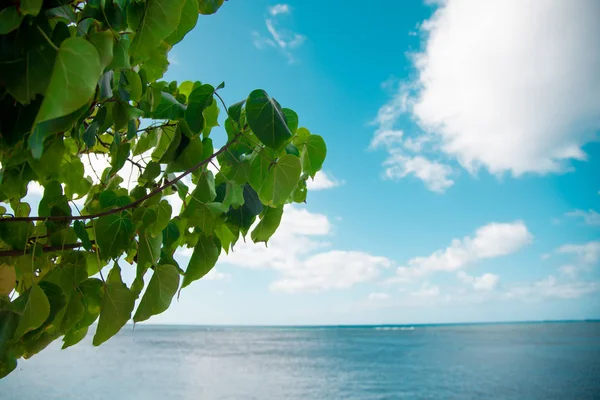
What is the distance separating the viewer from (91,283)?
712mm

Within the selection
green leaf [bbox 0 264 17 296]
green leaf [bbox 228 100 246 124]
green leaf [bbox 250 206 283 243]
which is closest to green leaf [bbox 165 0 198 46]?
green leaf [bbox 228 100 246 124]

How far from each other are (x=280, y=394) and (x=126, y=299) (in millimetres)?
15976

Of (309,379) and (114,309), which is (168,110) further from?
(309,379)

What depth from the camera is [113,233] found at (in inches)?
29.2

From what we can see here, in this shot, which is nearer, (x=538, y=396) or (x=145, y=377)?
(x=538, y=396)

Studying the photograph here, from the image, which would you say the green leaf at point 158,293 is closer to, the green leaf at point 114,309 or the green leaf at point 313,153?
the green leaf at point 114,309

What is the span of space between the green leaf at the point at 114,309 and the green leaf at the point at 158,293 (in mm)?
16

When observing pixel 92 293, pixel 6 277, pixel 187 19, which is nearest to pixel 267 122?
pixel 187 19

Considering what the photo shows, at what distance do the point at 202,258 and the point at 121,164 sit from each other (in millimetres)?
232

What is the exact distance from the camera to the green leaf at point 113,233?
0.73 metres

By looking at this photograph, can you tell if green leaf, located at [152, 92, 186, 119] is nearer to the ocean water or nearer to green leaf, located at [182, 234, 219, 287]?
green leaf, located at [182, 234, 219, 287]

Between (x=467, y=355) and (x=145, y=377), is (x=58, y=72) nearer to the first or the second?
(x=145, y=377)

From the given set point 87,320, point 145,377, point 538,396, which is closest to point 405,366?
point 538,396

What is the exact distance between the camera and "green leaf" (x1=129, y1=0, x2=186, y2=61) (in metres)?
0.51
